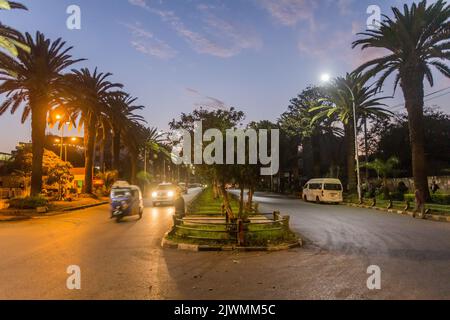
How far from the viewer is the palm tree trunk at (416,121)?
26.5 m

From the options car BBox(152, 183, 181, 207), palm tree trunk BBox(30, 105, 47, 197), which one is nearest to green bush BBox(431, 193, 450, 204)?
car BBox(152, 183, 181, 207)

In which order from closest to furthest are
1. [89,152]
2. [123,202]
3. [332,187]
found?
[123,202] → [332,187] → [89,152]

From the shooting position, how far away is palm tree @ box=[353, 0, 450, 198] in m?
25.9

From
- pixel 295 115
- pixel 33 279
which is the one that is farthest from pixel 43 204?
pixel 295 115

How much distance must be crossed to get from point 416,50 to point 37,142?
27.1 meters

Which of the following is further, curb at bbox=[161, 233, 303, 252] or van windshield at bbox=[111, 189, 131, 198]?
van windshield at bbox=[111, 189, 131, 198]

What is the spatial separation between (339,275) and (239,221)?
14.0ft

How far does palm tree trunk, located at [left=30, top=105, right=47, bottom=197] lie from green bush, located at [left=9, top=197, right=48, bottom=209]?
2.52 m

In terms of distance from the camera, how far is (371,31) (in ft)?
93.2

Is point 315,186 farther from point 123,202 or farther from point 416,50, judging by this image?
point 123,202

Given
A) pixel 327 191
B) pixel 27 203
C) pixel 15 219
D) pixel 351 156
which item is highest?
pixel 351 156

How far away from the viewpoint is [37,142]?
28531 mm
